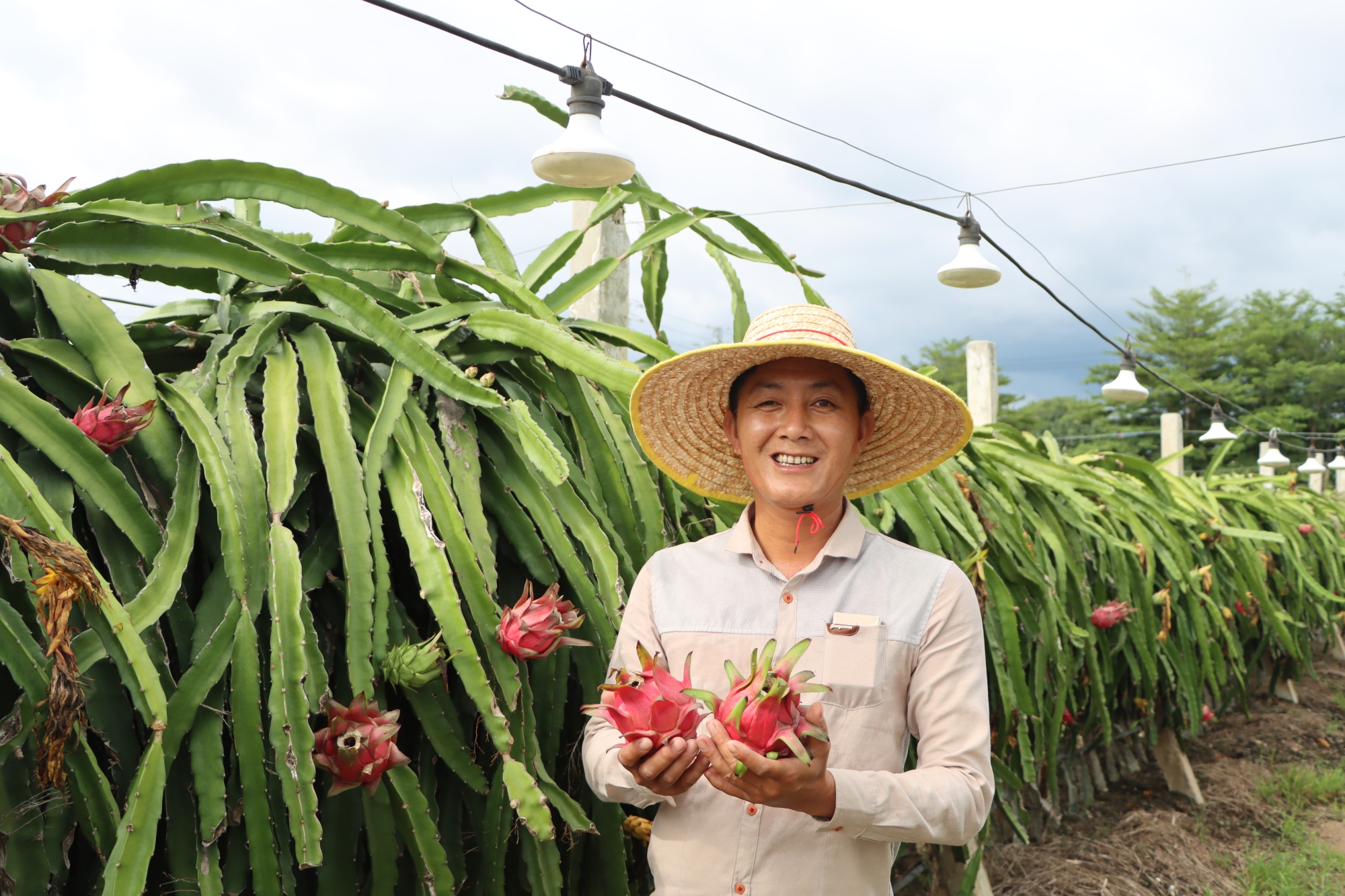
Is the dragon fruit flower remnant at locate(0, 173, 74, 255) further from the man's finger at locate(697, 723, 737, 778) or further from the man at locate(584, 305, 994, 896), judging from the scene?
the man's finger at locate(697, 723, 737, 778)

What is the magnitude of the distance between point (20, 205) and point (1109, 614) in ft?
11.0

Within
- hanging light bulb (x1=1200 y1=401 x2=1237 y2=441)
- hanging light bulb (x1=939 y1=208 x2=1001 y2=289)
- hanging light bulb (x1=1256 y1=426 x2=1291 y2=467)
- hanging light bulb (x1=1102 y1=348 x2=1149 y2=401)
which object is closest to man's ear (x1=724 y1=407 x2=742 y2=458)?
hanging light bulb (x1=939 y1=208 x2=1001 y2=289)

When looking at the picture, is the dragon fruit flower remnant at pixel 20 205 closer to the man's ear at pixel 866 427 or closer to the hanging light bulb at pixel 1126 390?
the man's ear at pixel 866 427

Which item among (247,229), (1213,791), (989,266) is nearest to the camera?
(247,229)

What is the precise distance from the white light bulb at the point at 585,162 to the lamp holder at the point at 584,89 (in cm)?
34

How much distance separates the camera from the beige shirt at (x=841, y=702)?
1.15 metres

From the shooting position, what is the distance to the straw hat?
1.32 m

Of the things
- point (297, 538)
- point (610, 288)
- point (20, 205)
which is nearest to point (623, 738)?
point (297, 538)

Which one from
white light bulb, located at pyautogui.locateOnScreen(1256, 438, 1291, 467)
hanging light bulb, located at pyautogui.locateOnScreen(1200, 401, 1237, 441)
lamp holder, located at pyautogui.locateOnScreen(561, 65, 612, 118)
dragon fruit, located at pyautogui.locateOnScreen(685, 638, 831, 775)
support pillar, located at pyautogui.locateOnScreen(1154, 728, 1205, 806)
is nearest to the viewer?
dragon fruit, located at pyautogui.locateOnScreen(685, 638, 831, 775)

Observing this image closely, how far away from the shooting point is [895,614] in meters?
1.21

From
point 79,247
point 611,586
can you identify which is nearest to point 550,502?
point 611,586

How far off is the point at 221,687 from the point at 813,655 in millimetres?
761

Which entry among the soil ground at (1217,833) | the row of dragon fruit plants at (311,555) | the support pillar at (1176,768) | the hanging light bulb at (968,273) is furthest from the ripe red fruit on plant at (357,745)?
the hanging light bulb at (968,273)

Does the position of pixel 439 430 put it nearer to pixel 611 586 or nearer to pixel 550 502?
pixel 550 502
